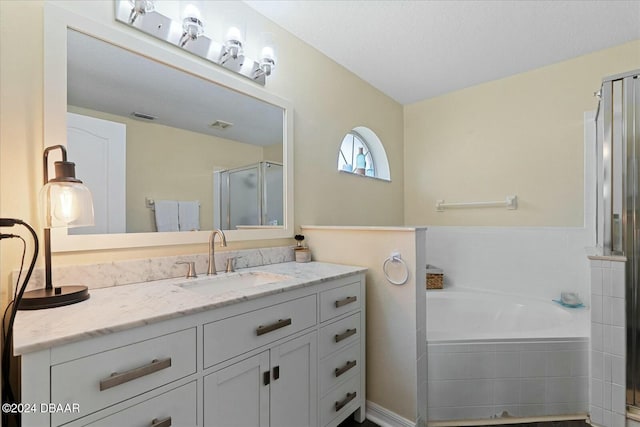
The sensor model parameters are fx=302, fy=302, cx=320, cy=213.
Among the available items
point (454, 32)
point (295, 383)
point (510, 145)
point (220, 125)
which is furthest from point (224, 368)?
point (510, 145)

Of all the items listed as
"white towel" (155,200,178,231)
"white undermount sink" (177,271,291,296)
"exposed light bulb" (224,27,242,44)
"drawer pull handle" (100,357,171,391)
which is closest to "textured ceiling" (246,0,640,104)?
"exposed light bulb" (224,27,242,44)

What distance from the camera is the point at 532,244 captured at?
8.22 ft

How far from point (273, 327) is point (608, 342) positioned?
1.76 meters

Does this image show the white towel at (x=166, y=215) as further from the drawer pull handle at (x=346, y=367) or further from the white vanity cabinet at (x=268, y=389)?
the drawer pull handle at (x=346, y=367)

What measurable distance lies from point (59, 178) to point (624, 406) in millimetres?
2723

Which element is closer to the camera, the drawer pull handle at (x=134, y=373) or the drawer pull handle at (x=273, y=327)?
the drawer pull handle at (x=134, y=373)

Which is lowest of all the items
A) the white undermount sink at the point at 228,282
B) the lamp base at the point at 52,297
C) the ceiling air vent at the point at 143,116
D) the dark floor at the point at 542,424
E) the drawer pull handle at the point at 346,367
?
the dark floor at the point at 542,424

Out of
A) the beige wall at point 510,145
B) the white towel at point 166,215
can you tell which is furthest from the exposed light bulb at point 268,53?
the beige wall at point 510,145

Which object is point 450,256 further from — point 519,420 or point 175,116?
point 175,116

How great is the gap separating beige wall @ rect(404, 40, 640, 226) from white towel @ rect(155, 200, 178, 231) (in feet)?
8.05

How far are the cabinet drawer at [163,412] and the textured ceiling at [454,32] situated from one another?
6.69 ft

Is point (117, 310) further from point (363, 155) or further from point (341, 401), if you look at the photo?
point (363, 155)

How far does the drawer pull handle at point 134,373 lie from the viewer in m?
0.79

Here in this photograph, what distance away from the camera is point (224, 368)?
1.04 metres
